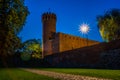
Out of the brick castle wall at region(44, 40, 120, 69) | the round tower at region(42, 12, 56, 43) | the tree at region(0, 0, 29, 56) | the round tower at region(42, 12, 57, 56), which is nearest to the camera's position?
the tree at region(0, 0, 29, 56)

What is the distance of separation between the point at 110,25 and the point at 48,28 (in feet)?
66.8

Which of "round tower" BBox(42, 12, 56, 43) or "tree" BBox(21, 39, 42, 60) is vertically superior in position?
"round tower" BBox(42, 12, 56, 43)

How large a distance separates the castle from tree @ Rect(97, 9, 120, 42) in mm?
6582

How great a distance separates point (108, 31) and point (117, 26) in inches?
78.1

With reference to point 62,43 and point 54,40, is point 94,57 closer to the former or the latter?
point 62,43

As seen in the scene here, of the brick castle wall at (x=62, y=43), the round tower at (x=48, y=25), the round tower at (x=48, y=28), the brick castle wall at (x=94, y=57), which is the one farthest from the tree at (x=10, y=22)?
the round tower at (x=48, y=25)

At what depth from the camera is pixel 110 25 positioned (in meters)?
42.9

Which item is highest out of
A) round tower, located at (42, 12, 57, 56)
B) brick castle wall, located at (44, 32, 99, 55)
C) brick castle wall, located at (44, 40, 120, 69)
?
round tower, located at (42, 12, 57, 56)

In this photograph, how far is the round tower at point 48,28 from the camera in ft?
188

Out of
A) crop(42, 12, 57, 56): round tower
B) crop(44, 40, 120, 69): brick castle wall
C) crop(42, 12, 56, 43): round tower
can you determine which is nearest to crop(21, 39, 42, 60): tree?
crop(44, 40, 120, 69): brick castle wall

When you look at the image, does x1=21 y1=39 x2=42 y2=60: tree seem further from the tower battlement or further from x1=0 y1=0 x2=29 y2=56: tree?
x1=0 y1=0 x2=29 y2=56: tree

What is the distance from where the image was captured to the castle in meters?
52.8

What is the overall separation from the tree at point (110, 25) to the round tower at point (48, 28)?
15889 millimetres

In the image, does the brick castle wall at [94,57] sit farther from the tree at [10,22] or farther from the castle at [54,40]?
the castle at [54,40]
